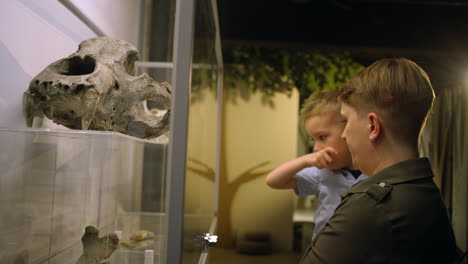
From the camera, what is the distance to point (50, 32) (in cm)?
101

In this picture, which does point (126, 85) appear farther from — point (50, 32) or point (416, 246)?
point (416, 246)

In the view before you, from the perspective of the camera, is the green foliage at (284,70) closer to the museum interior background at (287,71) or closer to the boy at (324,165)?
the museum interior background at (287,71)

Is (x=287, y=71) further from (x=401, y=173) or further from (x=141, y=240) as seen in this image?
(x=141, y=240)

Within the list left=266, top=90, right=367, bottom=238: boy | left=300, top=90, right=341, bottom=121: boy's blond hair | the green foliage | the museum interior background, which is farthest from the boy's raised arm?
the green foliage

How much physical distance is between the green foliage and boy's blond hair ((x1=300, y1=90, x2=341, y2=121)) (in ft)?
2.46

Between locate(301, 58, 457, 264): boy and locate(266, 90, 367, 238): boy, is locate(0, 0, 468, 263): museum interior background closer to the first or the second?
locate(266, 90, 367, 238): boy

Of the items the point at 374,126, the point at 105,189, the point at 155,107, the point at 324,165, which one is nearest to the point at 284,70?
the point at 324,165

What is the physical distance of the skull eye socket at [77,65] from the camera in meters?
0.84

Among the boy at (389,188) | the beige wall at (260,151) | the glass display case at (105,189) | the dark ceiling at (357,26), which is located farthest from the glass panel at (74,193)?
the beige wall at (260,151)

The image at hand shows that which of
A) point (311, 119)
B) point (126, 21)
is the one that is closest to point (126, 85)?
point (126, 21)

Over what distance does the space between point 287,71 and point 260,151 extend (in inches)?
19.7

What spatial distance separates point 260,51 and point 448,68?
98cm

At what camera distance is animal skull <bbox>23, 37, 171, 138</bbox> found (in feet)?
2.56

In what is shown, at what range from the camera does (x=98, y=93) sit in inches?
31.0
